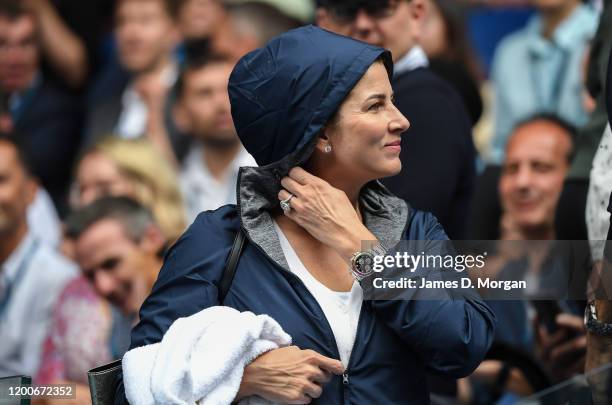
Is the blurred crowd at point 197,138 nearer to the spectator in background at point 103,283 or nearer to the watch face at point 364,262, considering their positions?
the spectator in background at point 103,283

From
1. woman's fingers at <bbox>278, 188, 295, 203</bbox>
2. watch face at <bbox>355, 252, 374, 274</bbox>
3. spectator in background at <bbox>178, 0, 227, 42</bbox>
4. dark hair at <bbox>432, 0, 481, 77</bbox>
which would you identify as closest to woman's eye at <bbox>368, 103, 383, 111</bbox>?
woman's fingers at <bbox>278, 188, 295, 203</bbox>

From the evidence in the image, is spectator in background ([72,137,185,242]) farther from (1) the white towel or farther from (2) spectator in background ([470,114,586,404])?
(1) the white towel

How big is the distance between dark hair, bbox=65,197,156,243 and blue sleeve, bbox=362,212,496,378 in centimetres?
358

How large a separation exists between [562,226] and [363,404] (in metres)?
1.68

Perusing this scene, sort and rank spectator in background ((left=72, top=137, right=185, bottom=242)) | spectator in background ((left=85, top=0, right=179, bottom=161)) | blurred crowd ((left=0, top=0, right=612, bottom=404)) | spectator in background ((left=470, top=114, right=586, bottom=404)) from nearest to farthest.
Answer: spectator in background ((left=470, top=114, right=586, bottom=404)), blurred crowd ((left=0, top=0, right=612, bottom=404)), spectator in background ((left=72, top=137, right=185, bottom=242)), spectator in background ((left=85, top=0, right=179, bottom=161))

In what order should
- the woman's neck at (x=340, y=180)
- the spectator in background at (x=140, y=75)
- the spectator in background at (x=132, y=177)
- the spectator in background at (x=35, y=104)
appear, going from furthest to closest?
the spectator in background at (x=35, y=104)
the spectator in background at (x=140, y=75)
the spectator in background at (x=132, y=177)
the woman's neck at (x=340, y=180)

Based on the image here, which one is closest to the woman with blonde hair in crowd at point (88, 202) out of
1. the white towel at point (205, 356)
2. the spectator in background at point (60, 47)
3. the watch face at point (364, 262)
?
the spectator in background at point (60, 47)

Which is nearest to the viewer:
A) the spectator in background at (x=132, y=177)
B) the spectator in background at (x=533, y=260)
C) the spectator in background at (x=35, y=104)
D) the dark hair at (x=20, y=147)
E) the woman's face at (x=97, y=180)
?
the spectator in background at (x=533, y=260)

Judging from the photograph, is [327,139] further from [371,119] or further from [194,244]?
[194,244]

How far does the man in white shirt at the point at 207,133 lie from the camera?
24.3 ft

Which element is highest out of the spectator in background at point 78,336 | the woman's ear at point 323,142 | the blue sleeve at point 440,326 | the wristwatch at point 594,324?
the spectator in background at point 78,336

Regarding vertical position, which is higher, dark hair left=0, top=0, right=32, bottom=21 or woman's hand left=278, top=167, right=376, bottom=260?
dark hair left=0, top=0, right=32, bottom=21

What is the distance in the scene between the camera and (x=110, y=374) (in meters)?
3.49

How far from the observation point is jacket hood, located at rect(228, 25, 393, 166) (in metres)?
3.54
